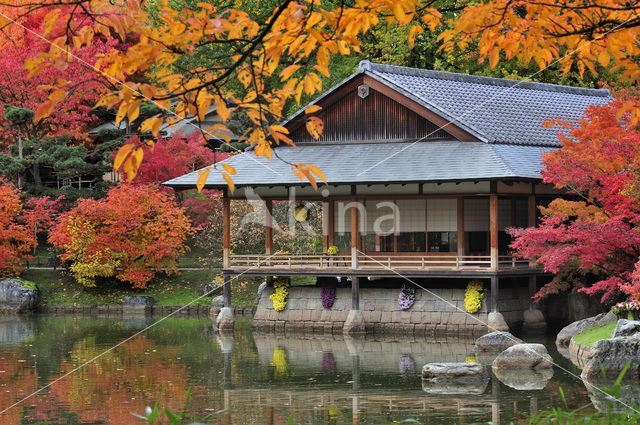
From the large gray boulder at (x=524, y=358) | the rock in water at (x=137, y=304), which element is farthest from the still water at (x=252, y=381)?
the rock in water at (x=137, y=304)

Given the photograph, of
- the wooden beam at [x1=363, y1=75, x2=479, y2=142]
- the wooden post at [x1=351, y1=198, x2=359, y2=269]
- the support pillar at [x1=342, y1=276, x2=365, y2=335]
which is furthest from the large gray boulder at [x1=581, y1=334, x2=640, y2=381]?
the wooden beam at [x1=363, y1=75, x2=479, y2=142]

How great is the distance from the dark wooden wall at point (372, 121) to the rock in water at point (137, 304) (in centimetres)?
941

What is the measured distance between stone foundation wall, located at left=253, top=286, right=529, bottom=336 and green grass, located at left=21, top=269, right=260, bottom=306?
6.60 metres

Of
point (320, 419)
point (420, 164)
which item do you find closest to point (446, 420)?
point (320, 419)

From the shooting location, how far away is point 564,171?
70.7 ft

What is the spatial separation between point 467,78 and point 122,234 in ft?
46.0

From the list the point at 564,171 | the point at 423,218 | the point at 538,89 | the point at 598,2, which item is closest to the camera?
the point at 598,2

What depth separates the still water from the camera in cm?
1415

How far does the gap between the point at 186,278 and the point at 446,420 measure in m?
23.2

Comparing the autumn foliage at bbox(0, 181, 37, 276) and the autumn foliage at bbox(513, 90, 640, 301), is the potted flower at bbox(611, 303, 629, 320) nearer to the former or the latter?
the autumn foliage at bbox(513, 90, 640, 301)

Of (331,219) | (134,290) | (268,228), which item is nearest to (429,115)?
(331,219)

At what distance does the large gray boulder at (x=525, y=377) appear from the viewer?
16202mm

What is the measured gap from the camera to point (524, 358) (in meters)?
18.1

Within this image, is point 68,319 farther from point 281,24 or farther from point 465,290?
point 281,24
